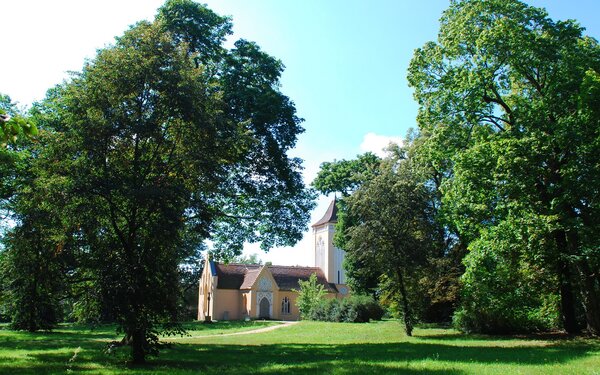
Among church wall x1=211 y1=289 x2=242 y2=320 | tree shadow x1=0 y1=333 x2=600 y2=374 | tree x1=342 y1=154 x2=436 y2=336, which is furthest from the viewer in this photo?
church wall x1=211 y1=289 x2=242 y2=320

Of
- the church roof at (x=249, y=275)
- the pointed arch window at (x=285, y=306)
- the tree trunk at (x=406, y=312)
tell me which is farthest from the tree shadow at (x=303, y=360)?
the pointed arch window at (x=285, y=306)

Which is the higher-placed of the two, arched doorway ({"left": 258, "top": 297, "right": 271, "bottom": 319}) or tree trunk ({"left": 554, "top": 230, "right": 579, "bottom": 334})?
tree trunk ({"left": 554, "top": 230, "right": 579, "bottom": 334})

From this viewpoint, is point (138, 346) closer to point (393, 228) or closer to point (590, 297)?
point (393, 228)

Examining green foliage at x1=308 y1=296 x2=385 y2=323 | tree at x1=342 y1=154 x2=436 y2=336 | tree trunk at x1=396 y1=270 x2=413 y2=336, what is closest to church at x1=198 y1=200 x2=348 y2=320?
green foliage at x1=308 y1=296 x2=385 y2=323

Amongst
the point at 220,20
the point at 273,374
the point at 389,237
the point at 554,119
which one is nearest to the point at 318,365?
the point at 273,374

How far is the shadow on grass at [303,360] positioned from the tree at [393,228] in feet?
23.4

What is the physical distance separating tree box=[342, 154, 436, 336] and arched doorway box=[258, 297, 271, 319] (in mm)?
34650

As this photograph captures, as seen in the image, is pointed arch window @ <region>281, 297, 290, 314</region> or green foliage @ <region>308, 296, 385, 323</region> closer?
green foliage @ <region>308, 296, 385, 323</region>

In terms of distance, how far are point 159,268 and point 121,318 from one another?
1.72 metres

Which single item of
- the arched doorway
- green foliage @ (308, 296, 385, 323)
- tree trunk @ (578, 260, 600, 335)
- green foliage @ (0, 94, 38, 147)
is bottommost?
the arched doorway

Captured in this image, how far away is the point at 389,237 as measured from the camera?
25.1 metres


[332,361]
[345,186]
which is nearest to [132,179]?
[332,361]

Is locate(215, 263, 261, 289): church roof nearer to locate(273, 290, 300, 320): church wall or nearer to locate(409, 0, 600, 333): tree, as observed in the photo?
locate(273, 290, 300, 320): church wall

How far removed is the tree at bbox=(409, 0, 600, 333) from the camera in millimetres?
19922
